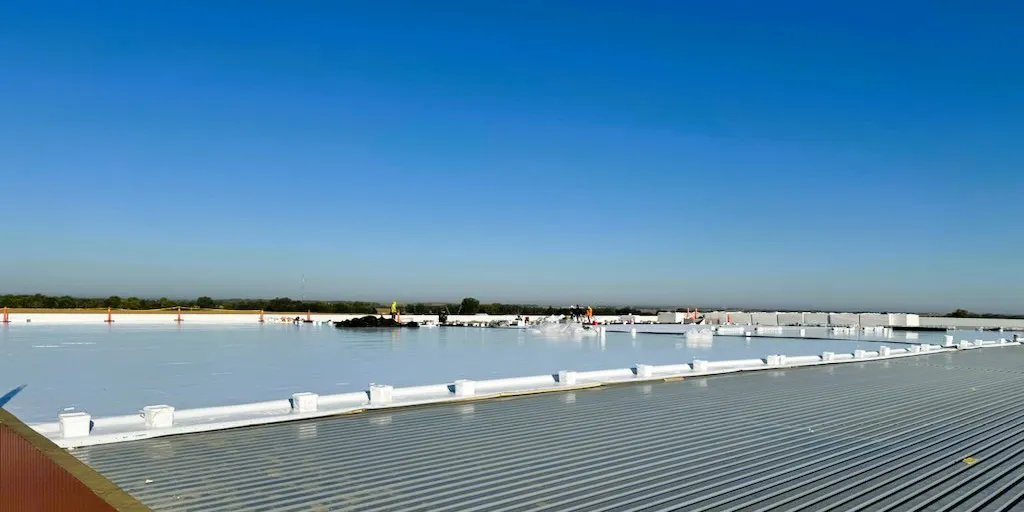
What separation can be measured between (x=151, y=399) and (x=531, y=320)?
1657 inches

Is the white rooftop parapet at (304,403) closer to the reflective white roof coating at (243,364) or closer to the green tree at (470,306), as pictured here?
the reflective white roof coating at (243,364)

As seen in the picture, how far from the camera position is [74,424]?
345 inches

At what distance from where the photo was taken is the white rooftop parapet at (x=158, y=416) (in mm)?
9406

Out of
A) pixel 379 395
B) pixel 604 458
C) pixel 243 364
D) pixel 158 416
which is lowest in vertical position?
pixel 604 458

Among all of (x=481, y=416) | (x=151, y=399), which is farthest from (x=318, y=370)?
(x=481, y=416)

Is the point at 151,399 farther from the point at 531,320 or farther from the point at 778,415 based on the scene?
the point at 531,320

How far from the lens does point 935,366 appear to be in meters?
22.0

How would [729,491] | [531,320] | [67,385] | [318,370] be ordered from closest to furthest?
[729,491] < [67,385] < [318,370] < [531,320]

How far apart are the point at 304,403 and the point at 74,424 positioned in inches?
131

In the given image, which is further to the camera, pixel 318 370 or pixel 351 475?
pixel 318 370

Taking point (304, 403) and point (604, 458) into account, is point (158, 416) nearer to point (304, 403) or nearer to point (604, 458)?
point (304, 403)

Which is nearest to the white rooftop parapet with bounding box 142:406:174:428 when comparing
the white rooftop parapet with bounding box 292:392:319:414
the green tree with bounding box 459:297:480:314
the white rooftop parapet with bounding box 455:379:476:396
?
the white rooftop parapet with bounding box 292:392:319:414

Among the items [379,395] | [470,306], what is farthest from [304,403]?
[470,306]

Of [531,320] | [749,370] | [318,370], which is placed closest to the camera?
[318,370]
